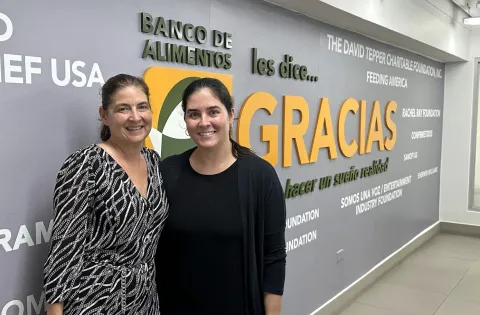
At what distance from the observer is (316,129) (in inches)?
137

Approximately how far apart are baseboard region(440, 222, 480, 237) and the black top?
226 inches

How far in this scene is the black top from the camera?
66.7 inches

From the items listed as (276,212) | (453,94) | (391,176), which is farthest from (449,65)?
(276,212)

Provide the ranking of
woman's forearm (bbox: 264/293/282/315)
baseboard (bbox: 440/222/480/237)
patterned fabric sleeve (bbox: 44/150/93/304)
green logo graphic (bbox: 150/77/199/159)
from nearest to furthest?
1. patterned fabric sleeve (bbox: 44/150/93/304)
2. woman's forearm (bbox: 264/293/282/315)
3. green logo graphic (bbox: 150/77/199/159)
4. baseboard (bbox: 440/222/480/237)

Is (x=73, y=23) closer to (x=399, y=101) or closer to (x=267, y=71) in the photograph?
(x=267, y=71)

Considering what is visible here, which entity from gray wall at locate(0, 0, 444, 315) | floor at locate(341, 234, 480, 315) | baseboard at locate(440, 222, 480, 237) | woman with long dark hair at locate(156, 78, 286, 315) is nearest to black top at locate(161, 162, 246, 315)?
woman with long dark hair at locate(156, 78, 286, 315)

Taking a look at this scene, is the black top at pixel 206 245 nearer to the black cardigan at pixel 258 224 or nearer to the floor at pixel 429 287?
the black cardigan at pixel 258 224

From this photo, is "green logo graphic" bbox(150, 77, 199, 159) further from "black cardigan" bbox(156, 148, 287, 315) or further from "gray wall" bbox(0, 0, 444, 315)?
"black cardigan" bbox(156, 148, 287, 315)

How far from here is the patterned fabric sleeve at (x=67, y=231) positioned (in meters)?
1.47

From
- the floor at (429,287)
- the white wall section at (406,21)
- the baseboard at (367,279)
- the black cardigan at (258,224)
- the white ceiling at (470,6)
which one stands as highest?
the white ceiling at (470,6)

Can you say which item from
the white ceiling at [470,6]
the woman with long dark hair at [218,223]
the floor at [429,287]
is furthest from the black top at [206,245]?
the white ceiling at [470,6]

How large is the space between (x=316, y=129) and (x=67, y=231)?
2.33m

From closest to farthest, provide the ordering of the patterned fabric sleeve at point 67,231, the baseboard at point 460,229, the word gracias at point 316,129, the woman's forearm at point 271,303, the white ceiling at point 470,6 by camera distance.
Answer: the patterned fabric sleeve at point 67,231 → the woman's forearm at point 271,303 → the word gracias at point 316,129 → the white ceiling at point 470,6 → the baseboard at point 460,229

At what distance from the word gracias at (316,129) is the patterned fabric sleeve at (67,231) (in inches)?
54.7
